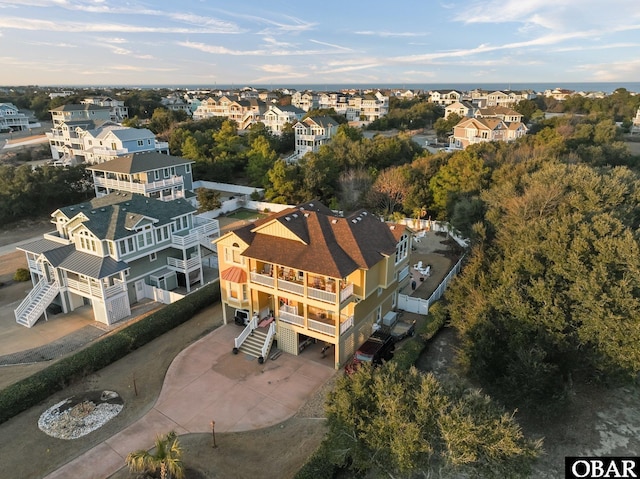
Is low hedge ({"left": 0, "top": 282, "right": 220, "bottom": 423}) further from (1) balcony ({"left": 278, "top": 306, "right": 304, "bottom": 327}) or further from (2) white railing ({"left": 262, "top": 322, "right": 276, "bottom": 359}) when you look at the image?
(1) balcony ({"left": 278, "top": 306, "right": 304, "bottom": 327})

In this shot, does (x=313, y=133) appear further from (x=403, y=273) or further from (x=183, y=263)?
(x=403, y=273)

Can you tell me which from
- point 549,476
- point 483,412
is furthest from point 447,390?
point 549,476

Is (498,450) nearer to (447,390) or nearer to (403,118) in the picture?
(447,390)

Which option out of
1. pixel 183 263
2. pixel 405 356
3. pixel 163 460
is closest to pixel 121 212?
pixel 183 263

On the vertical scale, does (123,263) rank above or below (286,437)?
above

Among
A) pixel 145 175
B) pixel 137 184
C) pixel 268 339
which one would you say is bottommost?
pixel 268 339
